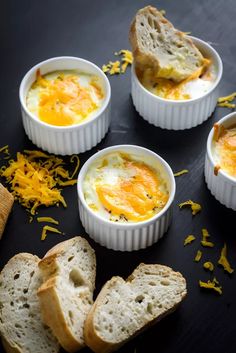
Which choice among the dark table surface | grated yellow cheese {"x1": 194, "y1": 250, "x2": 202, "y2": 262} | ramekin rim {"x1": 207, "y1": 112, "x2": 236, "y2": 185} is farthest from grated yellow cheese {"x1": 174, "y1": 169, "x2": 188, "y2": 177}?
grated yellow cheese {"x1": 194, "y1": 250, "x2": 202, "y2": 262}

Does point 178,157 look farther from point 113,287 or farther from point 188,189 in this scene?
point 113,287

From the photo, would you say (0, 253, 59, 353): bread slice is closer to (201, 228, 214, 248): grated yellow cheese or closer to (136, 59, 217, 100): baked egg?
(201, 228, 214, 248): grated yellow cheese

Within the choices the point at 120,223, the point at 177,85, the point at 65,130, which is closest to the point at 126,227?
the point at 120,223

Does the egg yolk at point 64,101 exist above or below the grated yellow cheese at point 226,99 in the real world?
above

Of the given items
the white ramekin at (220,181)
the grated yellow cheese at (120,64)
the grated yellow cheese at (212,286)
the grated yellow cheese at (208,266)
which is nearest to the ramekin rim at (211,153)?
the white ramekin at (220,181)

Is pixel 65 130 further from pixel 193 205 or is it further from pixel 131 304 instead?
pixel 131 304

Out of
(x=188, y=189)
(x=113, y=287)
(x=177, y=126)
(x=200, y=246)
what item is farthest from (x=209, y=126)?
(x=113, y=287)

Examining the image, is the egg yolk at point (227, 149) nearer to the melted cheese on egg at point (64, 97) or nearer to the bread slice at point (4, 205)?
the melted cheese on egg at point (64, 97)
